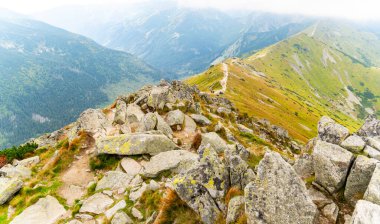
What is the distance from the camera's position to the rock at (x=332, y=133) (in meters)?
19.4

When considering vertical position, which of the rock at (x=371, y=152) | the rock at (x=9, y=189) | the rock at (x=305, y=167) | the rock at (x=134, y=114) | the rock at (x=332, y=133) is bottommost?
the rock at (x=9, y=189)

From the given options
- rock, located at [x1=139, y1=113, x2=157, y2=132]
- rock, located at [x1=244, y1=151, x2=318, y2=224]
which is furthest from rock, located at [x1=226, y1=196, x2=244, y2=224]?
rock, located at [x1=139, y1=113, x2=157, y2=132]

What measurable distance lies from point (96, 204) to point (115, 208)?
7.96ft

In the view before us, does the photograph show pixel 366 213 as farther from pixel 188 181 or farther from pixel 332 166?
pixel 188 181

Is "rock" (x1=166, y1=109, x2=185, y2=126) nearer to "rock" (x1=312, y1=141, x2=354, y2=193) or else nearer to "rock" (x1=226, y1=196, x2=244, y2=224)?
"rock" (x1=226, y1=196, x2=244, y2=224)

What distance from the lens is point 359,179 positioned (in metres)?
14.8

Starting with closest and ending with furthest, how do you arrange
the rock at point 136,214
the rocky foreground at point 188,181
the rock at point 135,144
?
1. the rocky foreground at point 188,181
2. the rock at point 136,214
3. the rock at point 135,144

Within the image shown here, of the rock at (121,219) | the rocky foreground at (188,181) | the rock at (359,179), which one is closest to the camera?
the rocky foreground at (188,181)

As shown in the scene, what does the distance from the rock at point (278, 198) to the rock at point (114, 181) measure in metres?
14.6

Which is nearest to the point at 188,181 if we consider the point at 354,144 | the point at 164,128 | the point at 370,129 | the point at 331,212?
the point at 331,212

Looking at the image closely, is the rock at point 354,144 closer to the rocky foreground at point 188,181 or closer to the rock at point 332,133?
the rocky foreground at point 188,181

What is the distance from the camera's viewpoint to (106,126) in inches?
1590

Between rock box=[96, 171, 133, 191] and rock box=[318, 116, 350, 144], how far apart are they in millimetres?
18088

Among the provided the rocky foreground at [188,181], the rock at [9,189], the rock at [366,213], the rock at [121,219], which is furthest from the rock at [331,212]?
the rock at [9,189]
